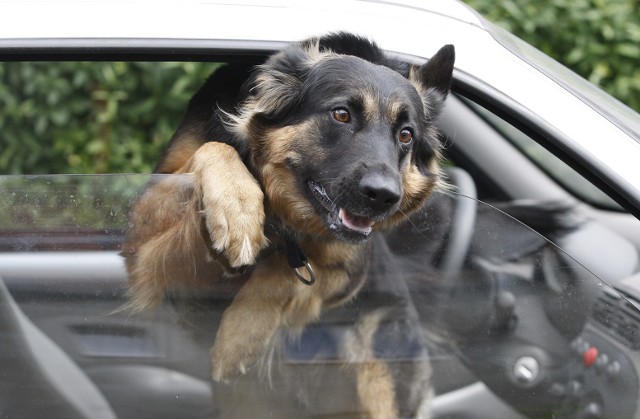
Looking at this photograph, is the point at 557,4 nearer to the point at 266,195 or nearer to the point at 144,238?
the point at 266,195

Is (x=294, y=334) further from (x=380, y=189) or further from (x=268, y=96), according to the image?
(x=268, y=96)

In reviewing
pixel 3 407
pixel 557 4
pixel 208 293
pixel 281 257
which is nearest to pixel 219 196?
pixel 281 257

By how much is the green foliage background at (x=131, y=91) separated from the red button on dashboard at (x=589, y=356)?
3.91m

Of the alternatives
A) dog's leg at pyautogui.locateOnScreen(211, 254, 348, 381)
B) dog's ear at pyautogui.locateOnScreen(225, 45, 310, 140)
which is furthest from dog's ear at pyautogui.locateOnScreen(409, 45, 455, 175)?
dog's leg at pyautogui.locateOnScreen(211, 254, 348, 381)

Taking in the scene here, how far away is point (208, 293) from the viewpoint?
182cm

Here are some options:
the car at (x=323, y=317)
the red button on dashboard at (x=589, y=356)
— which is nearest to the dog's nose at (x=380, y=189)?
the car at (x=323, y=317)

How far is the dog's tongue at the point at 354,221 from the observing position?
2448mm

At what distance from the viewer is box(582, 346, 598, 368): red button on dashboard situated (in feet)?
6.09

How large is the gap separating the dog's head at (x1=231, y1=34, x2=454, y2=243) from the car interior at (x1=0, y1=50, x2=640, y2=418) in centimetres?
45

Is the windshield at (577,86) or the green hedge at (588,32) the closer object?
the windshield at (577,86)

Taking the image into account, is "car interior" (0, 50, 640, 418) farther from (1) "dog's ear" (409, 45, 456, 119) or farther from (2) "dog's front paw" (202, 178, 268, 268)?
(1) "dog's ear" (409, 45, 456, 119)

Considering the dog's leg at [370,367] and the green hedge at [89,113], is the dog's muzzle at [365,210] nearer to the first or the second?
the dog's leg at [370,367]

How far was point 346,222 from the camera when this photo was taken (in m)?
2.46

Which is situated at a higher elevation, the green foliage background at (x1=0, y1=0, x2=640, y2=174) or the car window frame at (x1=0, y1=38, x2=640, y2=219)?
the car window frame at (x1=0, y1=38, x2=640, y2=219)
